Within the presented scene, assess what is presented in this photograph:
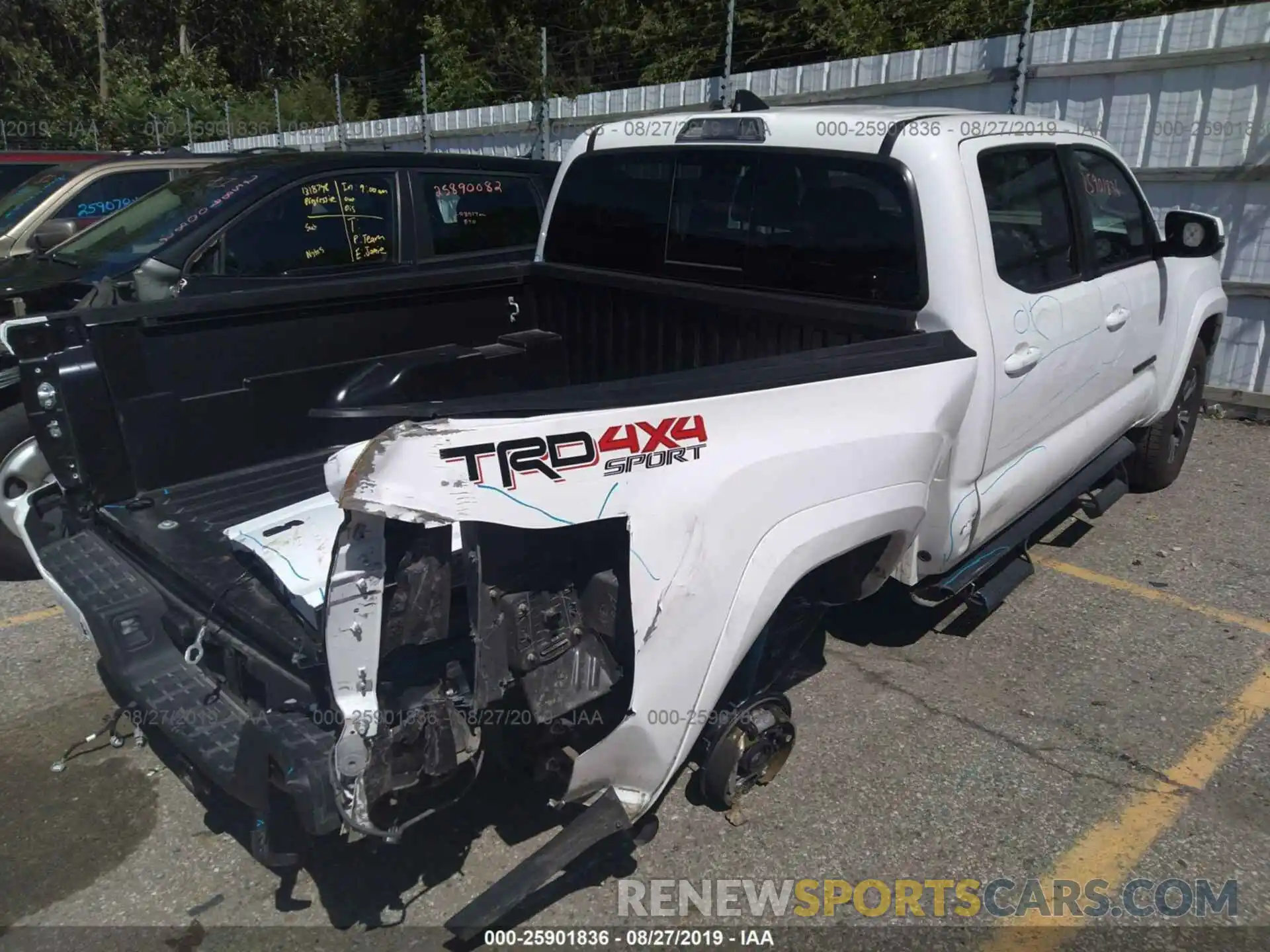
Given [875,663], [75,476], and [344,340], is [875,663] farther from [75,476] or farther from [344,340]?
[75,476]

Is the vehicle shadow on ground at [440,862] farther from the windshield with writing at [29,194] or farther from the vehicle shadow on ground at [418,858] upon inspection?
the windshield with writing at [29,194]

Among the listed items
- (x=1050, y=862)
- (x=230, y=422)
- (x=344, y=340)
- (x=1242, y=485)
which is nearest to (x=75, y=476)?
(x=230, y=422)

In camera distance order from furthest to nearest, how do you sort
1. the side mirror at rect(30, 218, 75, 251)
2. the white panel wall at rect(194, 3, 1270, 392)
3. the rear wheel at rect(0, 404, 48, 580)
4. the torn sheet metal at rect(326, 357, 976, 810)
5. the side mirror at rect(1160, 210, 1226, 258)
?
1. the side mirror at rect(30, 218, 75, 251)
2. the white panel wall at rect(194, 3, 1270, 392)
3. the side mirror at rect(1160, 210, 1226, 258)
4. the rear wheel at rect(0, 404, 48, 580)
5. the torn sheet metal at rect(326, 357, 976, 810)

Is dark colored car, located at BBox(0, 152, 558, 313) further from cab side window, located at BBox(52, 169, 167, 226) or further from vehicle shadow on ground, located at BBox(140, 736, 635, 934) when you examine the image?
vehicle shadow on ground, located at BBox(140, 736, 635, 934)

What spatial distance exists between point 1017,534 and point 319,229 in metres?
4.30

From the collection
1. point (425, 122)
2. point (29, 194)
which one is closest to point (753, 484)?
point (29, 194)

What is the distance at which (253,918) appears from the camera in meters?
2.68

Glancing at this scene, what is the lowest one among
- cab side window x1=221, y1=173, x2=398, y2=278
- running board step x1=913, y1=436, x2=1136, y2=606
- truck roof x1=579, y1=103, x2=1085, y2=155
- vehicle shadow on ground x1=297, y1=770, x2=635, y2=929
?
vehicle shadow on ground x1=297, y1=770, x2=635, y2=929

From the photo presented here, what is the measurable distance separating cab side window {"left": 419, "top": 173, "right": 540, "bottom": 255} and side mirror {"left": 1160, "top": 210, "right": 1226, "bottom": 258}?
12.7ft

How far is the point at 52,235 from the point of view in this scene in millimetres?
7090

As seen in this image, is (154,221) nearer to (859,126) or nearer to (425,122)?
(859,126)

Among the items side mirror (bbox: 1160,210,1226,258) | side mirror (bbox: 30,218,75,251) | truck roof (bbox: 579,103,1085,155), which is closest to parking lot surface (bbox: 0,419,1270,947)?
side mirror (bbox: 1160,210,1226,258)

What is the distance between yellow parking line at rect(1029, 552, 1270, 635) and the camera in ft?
14.3

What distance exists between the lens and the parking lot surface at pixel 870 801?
277 centimetres
